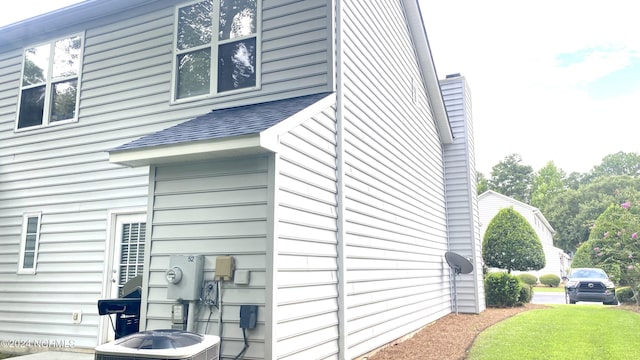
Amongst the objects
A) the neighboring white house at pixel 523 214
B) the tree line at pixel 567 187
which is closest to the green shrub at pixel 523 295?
the neighboring white house at pixel 523 214

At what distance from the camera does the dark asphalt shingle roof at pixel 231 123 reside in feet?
13.2

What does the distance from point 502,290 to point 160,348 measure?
11.7 metres

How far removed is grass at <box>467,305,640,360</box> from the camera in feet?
19.9

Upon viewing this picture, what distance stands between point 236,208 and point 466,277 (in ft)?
28.6

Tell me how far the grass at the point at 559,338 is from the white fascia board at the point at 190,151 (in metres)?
4.24

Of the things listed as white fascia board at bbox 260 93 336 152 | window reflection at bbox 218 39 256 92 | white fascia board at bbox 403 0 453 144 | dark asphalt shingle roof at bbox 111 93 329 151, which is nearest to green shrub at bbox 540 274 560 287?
white fascia board at bbox 403 0 453 144

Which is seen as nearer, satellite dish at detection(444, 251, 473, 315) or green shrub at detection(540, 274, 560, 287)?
satellite dish at detection(444, 251, 473, 315)

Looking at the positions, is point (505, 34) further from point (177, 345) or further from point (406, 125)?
point (177, 345)

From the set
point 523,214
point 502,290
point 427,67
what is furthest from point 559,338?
point 523,214

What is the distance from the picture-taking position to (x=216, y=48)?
5.98 meters

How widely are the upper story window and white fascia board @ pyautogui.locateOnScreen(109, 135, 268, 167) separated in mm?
1859

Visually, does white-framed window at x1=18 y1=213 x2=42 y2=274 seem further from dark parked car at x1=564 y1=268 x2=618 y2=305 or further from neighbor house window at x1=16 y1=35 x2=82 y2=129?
dark parked car at x1=564 y1=268 x2=618 y2=305

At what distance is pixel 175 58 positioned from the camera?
20.7 ft

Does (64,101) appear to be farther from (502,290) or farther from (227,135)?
(502,290)
